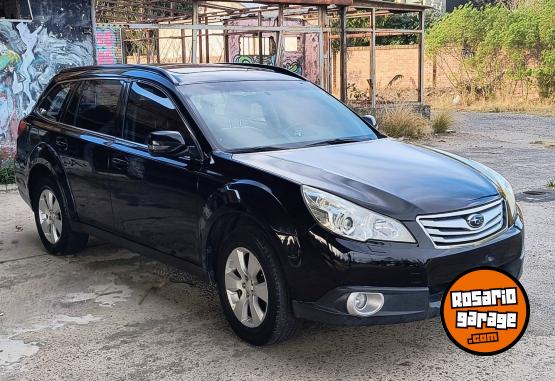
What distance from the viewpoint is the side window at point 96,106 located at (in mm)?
5531

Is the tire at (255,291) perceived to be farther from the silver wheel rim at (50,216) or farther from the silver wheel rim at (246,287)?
the silver wheel rim at (50,216)

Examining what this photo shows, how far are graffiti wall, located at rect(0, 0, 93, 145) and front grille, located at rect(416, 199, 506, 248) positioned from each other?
8599mm

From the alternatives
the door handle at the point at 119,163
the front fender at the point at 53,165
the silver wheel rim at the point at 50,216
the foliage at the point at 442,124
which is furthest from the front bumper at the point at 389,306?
the foliage at the point at 442,124

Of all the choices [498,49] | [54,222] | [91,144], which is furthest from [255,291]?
[498,49]

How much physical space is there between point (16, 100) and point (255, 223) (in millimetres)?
7878

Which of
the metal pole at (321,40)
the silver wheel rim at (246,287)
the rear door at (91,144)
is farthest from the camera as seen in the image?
the metal pole at (321,40)

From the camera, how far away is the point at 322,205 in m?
3.79

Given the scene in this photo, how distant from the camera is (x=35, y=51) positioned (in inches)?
421

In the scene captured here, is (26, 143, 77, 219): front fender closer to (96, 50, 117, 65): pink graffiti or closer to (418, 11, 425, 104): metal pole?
(96, 50, 117, 65): pink graffiti

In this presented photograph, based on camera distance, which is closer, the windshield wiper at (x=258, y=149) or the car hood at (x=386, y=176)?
the car hood at (x=386, y=176)

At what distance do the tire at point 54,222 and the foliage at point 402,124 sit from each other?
387 inches

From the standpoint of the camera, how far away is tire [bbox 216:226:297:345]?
3.91 m

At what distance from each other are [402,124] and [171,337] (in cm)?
1170

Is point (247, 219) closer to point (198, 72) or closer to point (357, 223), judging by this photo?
point (357, 223)
